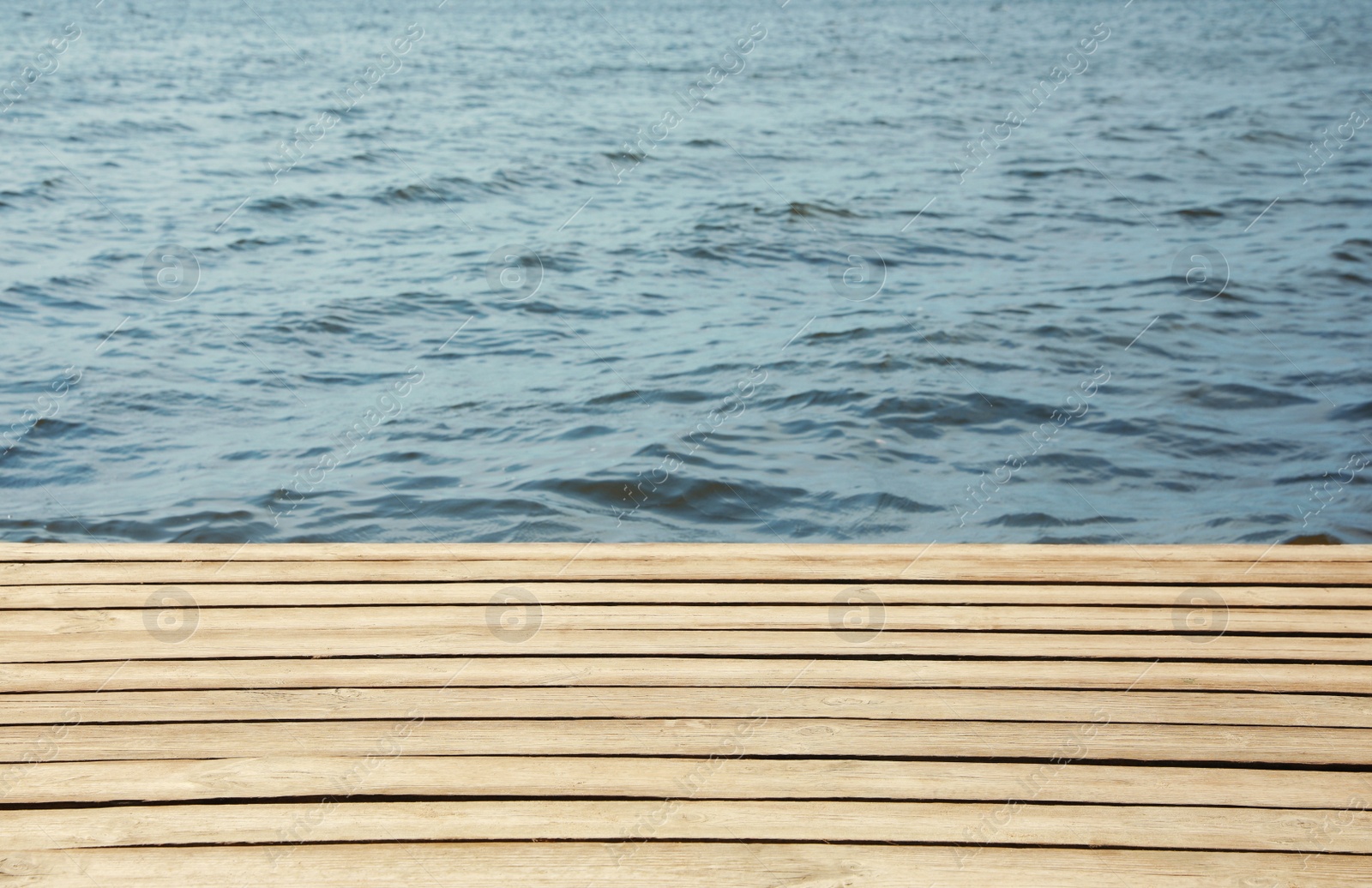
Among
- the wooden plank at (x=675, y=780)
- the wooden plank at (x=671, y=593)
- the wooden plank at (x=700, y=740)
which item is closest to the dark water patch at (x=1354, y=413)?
the wooden plank at (x=671, y=593)

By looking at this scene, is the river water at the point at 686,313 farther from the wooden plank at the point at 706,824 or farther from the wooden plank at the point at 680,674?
the wooden plank at the point at 706,824

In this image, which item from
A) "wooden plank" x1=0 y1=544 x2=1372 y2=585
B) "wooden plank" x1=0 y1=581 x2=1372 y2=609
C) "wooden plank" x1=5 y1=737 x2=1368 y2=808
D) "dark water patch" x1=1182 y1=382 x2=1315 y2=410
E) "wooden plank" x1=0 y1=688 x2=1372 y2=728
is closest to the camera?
"wooden plank" x1=5 y1=737 x2=1368 y2=808

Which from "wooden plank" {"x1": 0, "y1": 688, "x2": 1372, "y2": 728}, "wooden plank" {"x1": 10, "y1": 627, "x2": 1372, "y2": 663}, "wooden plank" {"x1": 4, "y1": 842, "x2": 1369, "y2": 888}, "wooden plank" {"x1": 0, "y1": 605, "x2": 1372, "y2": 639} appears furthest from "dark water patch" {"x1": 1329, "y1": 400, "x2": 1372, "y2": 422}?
"wooden plank" {"x1": 4, "y1": 842, "x2": 1369, "y2": 888}

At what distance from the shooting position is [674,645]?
288 centimetres

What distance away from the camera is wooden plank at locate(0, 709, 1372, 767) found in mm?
2463

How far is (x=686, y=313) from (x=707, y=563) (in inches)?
188

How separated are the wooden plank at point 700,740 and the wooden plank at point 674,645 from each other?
286 millimetres

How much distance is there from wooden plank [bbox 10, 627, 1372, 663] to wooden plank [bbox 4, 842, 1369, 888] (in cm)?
68

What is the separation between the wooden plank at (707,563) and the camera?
3.22 meters

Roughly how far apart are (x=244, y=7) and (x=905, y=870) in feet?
112

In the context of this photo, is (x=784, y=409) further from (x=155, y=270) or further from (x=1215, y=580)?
(x=155, y=270)

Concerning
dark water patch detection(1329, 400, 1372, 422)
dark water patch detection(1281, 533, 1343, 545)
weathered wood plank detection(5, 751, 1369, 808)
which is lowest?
dark water patch detection(1281, 533, 1343, 545)

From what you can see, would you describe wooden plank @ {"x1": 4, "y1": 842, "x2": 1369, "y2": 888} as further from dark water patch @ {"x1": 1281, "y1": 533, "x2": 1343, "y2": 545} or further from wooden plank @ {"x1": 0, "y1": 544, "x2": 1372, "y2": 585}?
dark water patch @ {"x1": 1281, "y1": 533, "x2": 1343, "y2": 545}

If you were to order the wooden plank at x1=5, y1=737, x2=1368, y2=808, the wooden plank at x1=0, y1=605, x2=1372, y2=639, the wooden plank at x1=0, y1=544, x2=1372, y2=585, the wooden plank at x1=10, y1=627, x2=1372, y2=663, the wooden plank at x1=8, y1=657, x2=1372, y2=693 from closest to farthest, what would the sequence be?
the wooden plank at x1=5, y1=737, x2=1368, y2=808 → the wooden plank at x1=8, y1=657, x2=1372, y2=693 → the wooden plank at x1=10, y1=627, x2=1372, y2=663 → the wooden plank at x1=0, y1=605, x2=1372, y2=639 → the wooden plank at x1=0, y1=544, x2=1372, y2=585
